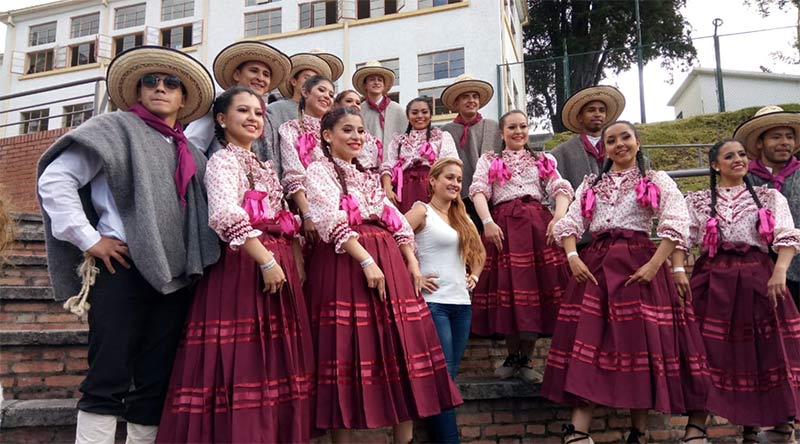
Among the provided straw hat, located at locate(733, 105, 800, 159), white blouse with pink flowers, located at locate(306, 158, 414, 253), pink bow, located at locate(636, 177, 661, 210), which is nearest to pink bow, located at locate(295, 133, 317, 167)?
white blouse with pink flowers, located at locate(306, 158, 414, 253)

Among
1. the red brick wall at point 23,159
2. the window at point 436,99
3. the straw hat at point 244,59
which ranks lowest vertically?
the straw hat at point 244,59

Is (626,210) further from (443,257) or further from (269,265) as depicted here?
(269,265)

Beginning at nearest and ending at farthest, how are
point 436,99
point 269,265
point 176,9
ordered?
point 269,265
point 436,99
point 176,9

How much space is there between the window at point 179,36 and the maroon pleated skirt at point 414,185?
1651 centimetres

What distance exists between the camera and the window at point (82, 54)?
20922mm

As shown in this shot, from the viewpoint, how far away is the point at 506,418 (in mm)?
4094

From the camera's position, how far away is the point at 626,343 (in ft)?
11.7

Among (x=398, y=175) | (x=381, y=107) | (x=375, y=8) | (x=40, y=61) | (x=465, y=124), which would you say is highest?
(x=40, y=61)

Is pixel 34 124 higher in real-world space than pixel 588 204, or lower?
higher

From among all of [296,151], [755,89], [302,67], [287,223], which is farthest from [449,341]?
[755,89]

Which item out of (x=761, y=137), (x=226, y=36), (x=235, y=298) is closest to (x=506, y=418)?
(x=235, y=298)

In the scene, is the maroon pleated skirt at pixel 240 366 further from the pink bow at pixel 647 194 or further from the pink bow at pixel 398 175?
the pink bow at pixel 647 194

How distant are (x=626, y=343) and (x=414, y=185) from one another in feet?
7.63

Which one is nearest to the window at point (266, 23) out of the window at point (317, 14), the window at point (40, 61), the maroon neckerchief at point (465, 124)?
the window at point (317, 14)
